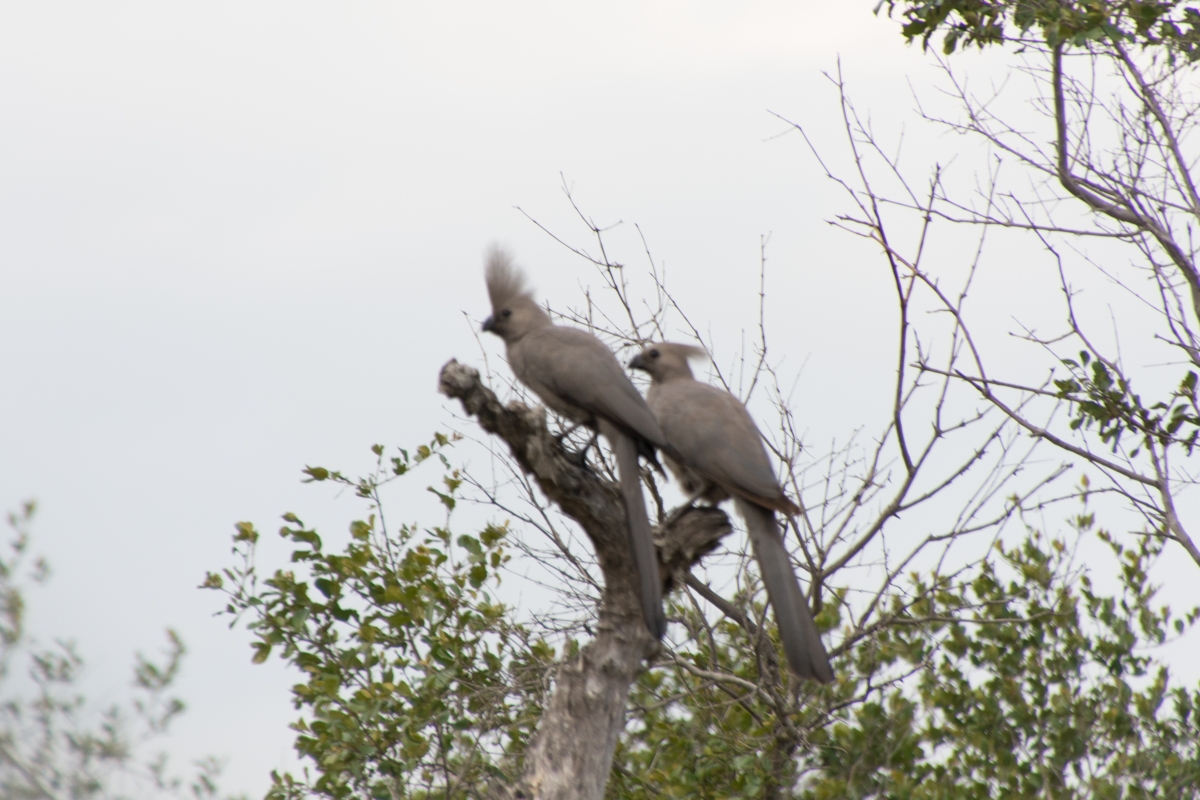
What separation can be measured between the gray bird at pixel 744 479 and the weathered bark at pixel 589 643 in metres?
0.59

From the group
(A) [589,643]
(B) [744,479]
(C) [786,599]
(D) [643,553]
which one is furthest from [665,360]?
(A) [589,643]

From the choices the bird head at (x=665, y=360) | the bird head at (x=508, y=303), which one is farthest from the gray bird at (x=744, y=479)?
the bird head at (x=508, y=303)

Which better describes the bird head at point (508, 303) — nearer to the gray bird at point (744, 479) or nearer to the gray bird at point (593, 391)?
the gray bird at point (593, 391)

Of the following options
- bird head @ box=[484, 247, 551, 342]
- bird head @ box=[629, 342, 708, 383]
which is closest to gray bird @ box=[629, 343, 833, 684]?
bird head @ box=[629, 342, 708, 383]

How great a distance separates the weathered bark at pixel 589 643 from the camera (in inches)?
164

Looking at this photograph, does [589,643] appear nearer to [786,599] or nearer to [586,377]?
[786,599]

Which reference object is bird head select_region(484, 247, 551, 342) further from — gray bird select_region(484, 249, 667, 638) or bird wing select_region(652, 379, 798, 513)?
bird wing select_region(652, 379, 798, 513)

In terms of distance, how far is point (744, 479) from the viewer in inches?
202

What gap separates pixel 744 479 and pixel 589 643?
3.75ft

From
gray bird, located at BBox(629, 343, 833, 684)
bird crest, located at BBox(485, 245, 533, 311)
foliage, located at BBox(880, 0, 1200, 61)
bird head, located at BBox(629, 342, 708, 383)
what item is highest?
foliage, located at BBox(880, 0, 1200, 61)

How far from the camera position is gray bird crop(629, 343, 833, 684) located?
4.89 metres

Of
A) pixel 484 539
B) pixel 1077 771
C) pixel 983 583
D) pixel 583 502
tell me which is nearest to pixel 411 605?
pixel 484 539

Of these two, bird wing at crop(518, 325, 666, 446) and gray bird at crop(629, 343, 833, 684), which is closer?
gray bird at crop(629, 343, 833, 684)

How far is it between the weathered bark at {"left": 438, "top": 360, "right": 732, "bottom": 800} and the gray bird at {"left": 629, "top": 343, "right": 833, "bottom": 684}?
1.94 ft
